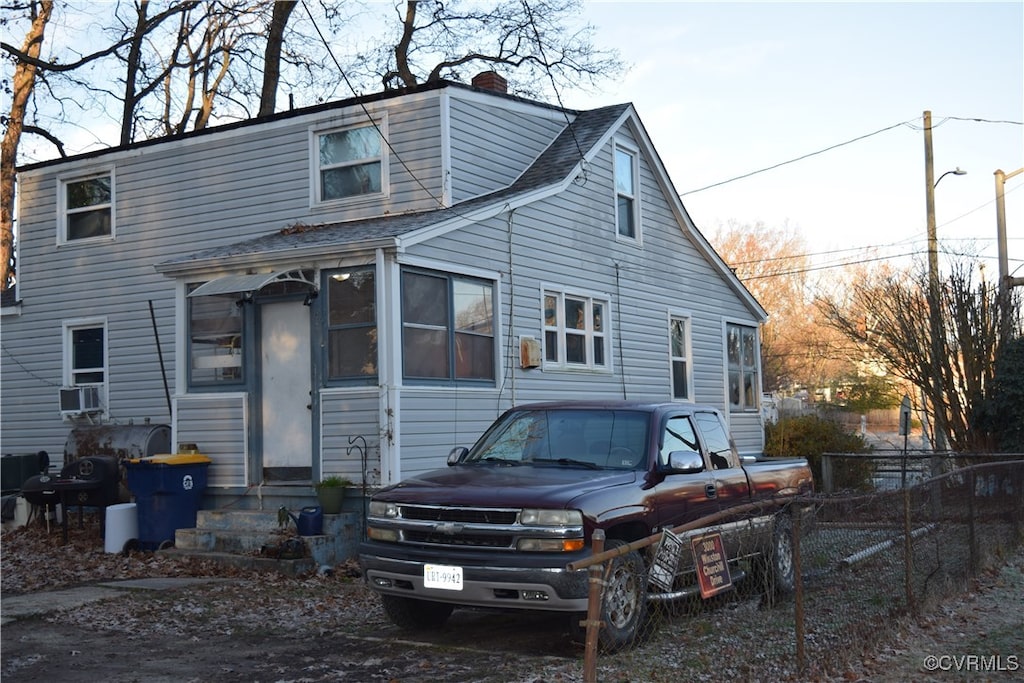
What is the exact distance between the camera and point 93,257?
18250 mm

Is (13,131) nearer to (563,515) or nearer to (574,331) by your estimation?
(574,331)

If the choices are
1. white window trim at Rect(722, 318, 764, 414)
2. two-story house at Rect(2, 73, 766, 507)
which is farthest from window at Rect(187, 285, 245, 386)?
white window trim at Rect(722, 318, 764, 414)

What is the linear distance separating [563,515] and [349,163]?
960 cm

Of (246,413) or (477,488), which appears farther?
(246,413)

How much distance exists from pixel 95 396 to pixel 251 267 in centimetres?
578

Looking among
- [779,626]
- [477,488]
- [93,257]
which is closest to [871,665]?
[779,626]

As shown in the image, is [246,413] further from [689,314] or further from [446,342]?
[689,314]

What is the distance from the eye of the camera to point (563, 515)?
24.4ft

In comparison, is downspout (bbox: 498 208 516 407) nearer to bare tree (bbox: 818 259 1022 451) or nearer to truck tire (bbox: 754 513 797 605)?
truck tire (bbox: 754 513 797 605)

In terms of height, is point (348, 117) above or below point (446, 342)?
above

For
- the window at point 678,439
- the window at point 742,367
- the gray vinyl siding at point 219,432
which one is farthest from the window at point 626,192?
the window at point 678,439

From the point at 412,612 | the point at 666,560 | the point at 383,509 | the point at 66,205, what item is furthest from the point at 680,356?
the point at 666,560

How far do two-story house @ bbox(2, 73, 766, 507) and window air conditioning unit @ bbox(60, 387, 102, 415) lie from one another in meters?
0.02

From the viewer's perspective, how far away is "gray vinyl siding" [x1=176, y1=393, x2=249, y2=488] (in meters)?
13.5
